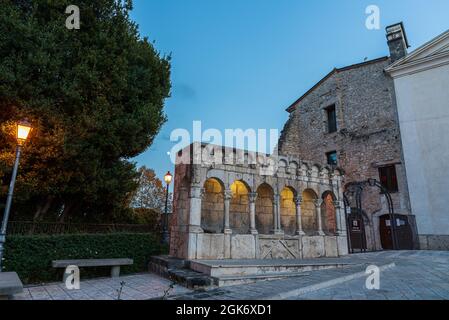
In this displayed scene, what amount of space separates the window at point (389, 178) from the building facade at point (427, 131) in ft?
2.50

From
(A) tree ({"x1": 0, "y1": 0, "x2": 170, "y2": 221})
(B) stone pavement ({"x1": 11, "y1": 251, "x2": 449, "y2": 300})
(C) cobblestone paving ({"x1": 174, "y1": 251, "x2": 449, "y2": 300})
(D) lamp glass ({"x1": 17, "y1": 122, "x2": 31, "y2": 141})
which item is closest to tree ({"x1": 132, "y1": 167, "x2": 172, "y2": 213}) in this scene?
(A) tree ({"x1": 0, "y1": 0, "x2": 170, "y2": 221})

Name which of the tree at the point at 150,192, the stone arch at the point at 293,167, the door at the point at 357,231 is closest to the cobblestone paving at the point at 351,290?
the stone arch at the point at 293,167

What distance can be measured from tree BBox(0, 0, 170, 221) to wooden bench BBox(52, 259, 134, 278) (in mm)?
2052

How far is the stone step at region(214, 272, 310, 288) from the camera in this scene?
5.60 metres

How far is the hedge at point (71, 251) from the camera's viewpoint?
656 centimetres

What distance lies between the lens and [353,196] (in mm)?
16531

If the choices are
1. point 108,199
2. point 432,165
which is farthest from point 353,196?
point 108,199

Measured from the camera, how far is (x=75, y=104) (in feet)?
25.8

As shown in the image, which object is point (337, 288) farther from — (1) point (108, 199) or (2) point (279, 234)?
(1) point (108, 199)

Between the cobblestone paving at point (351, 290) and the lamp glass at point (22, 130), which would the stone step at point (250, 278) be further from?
the lamp glass at point (22, 130)

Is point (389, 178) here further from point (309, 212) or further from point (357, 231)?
point (309, 212)

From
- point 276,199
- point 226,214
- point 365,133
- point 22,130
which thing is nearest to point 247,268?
point 226,214
